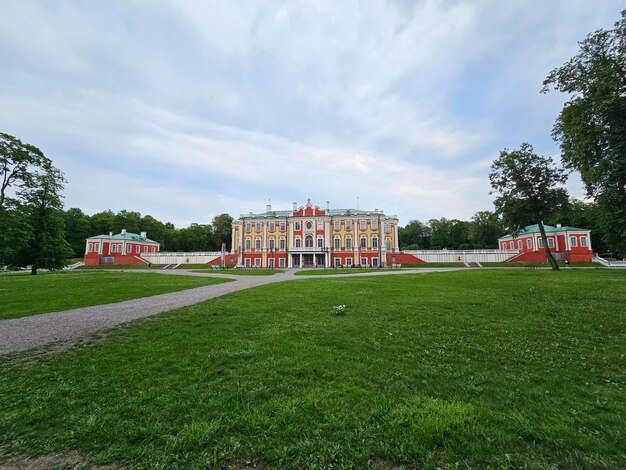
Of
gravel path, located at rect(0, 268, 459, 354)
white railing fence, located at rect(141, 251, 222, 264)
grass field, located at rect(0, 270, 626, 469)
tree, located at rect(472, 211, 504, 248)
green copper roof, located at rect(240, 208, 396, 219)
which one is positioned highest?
green copper roof, located at rect(240, 208, 396, 219)

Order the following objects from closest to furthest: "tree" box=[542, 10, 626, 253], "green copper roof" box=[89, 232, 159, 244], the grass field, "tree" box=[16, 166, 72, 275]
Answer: the grass field
"tree" box=[542, 10, 626, 253]
"tree" box=[16, 166, 72, 275]
"green copper roof" box=[89, 232, 159, 244]

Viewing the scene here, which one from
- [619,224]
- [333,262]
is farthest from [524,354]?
[333,262]

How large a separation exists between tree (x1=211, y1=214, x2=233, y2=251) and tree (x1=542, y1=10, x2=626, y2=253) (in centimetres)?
7465

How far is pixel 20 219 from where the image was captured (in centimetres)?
2583

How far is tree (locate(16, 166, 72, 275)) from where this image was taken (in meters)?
36.9

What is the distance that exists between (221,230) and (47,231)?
4473cm

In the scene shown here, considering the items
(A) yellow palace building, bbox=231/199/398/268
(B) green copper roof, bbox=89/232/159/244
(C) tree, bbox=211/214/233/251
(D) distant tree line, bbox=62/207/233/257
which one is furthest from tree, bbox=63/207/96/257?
(A) yellow palace building, bbox=231/199/398/268

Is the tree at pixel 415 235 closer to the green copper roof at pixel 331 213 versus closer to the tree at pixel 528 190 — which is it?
the green copper roof at pixel 331 213

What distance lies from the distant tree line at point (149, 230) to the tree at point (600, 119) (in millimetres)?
70396

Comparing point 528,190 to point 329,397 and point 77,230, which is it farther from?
point 77,230

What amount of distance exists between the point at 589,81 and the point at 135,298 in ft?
77.3

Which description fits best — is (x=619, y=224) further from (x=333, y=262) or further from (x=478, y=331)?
(x=333, y=262)

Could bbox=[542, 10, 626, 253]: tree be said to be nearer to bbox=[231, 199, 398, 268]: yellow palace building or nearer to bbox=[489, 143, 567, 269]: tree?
bbox=[489, 143, 567, 269]: tree

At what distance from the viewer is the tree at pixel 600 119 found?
12.1 m
